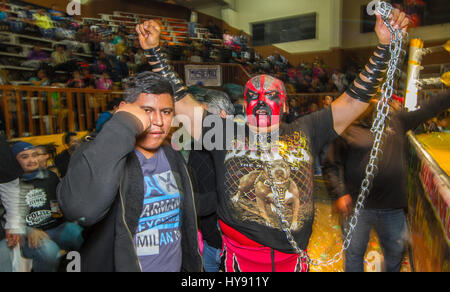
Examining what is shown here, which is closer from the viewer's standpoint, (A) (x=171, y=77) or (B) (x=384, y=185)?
(A) (x=171, y=77)

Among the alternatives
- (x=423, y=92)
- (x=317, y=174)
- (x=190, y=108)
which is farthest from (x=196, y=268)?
(x=317, y=174)

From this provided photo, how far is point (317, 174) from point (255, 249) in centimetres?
592

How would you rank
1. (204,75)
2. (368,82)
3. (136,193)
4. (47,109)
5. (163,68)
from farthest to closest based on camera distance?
1. (204,75)
2. (47,109)
3. (163,68)
4. (368,82)
5. (136,193)

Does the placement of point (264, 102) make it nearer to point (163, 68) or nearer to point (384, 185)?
point (163, 68)

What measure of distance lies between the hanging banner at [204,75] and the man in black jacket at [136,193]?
31.6 feet

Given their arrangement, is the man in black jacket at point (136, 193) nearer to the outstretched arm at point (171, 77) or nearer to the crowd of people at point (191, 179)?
the crowd of people at point (191, 179)

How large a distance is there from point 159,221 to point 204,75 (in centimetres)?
1029

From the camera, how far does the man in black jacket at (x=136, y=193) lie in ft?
3.62

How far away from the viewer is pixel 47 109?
18.5ft

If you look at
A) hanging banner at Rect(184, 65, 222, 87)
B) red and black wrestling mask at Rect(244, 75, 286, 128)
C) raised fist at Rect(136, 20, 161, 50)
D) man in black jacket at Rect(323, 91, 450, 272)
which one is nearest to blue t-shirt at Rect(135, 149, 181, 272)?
red and black wrestling mask at Rect(244, 75, 286, 128)

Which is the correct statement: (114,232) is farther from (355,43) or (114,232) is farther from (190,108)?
(355,43)

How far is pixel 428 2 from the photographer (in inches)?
466

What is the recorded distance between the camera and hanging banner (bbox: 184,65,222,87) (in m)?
11.0

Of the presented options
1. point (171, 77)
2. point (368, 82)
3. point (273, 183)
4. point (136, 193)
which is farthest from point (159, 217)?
point (368, 82)
